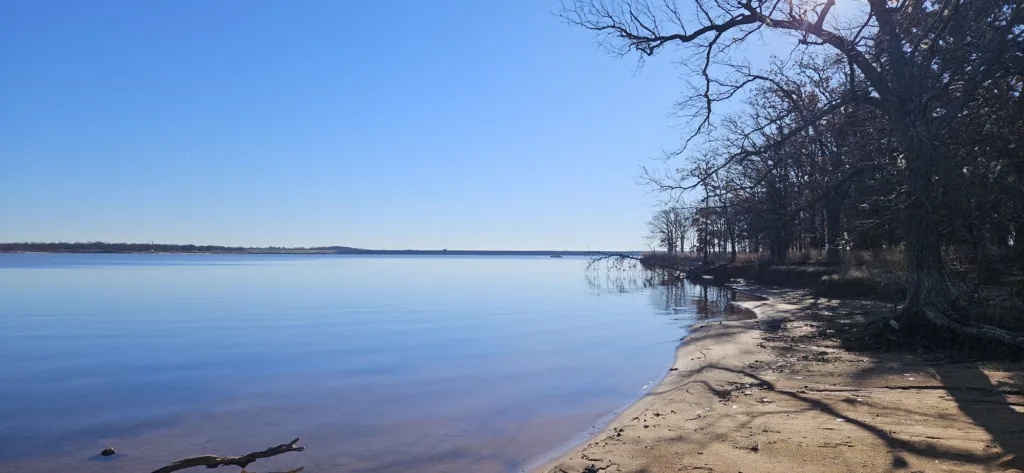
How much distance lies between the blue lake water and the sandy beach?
1.13m

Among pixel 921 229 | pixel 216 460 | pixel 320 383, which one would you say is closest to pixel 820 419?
pixel 216 460

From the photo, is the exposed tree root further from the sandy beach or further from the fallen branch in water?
the fallen branch in water

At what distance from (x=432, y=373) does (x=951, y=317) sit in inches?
365

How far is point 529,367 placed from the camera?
1301 centimetres

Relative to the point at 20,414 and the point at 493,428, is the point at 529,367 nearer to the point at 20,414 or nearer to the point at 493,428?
the point at 493,428

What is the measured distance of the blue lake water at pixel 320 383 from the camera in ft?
24.8

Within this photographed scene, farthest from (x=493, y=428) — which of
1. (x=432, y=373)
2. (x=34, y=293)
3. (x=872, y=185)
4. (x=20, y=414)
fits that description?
(x=34, y=293)

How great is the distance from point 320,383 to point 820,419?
27.0 ft

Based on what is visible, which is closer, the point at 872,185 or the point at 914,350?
the point at 914,350

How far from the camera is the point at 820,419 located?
264 inches

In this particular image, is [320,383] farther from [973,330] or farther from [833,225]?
[833,225]

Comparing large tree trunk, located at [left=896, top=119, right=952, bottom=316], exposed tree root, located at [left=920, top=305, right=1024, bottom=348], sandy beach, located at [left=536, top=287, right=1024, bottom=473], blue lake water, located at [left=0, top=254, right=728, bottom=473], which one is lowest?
blue lake water, located at [left=0, top=254, right=728, bottom=473]

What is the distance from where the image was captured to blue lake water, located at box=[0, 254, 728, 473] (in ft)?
24.8

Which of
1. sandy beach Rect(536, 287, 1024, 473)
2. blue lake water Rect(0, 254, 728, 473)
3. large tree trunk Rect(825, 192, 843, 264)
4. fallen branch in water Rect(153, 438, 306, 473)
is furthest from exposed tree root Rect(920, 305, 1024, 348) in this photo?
fallen branch in water Rect(153, 438, 306, 473)
